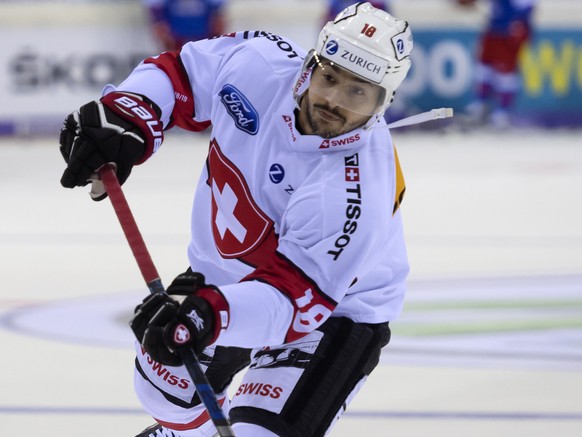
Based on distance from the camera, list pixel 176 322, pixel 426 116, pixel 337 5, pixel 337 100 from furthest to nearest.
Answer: pixel 337 5, pixel 426 116, pixel 337 100, pixel 176 322

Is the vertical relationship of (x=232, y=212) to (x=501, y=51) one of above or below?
above

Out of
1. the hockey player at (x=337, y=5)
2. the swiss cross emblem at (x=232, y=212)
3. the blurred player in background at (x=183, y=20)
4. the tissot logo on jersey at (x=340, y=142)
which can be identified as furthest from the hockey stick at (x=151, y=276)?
the hockey player at (x=337, y=5)

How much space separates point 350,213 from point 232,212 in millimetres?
427

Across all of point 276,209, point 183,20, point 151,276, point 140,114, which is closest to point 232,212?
point 276,209

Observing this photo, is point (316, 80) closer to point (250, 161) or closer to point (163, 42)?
point (250, 161)

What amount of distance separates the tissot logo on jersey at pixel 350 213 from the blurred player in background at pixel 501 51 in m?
8.23

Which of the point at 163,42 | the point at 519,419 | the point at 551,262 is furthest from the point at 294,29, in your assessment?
the point at 519,419

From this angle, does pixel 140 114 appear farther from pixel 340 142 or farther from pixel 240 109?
pixel 340 142

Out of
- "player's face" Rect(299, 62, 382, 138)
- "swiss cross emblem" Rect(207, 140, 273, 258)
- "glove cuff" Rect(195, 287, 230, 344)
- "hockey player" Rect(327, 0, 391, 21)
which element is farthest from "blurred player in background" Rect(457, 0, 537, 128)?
"glove cuff" Rect(195, 287, 230, 344)

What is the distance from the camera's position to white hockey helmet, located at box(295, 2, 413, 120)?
2523 mm

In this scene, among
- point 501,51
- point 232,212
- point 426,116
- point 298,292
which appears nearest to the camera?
point 298,292

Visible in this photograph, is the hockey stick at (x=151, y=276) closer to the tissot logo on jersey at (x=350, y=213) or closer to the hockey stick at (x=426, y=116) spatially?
the tissot logo on jersey at (x=350, y=213)

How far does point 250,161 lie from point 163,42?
7678 millimetres

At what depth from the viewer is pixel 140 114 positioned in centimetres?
268
